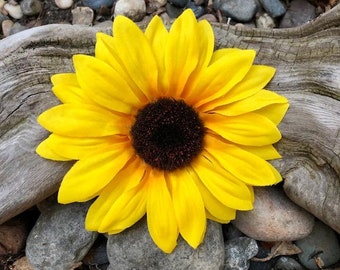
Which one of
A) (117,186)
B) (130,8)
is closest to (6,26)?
(130,8)

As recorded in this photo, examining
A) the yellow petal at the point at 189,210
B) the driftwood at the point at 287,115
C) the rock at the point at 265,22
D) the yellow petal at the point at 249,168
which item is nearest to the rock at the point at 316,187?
the driftwood at the point at 287,115

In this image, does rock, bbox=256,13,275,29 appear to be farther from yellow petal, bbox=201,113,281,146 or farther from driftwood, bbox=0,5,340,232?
yellow petal, bbox=201,113,281,146

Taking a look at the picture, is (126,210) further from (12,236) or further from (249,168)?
(12,236)

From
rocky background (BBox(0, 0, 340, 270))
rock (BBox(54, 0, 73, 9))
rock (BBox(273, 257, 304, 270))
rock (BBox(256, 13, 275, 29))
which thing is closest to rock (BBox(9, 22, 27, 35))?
rocky background (BBox(0, 0, 340, 270))

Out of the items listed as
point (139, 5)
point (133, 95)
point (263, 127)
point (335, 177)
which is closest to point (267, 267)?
point (335, 177)

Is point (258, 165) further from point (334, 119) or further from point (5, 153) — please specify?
point (5, 153)

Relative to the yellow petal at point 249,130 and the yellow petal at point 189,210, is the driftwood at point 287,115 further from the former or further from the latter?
the yellow petal at point 189,210
